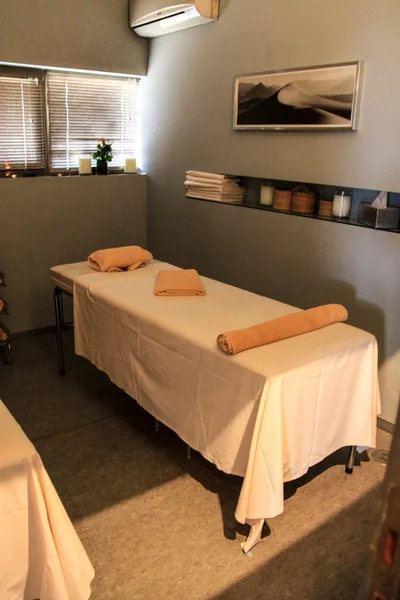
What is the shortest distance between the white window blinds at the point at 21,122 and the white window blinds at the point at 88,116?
8cm

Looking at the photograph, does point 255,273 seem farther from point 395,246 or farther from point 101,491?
point 101,491

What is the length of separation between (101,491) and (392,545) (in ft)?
5.94

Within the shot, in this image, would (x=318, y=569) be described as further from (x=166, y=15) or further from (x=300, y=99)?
(x=166, y=15)

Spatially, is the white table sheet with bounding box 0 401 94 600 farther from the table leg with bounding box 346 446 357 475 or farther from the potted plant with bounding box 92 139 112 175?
the potted plant with bounding box 92 139 112 175

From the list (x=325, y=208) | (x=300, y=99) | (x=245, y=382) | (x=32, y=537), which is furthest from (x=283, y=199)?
(x=32, y=537)

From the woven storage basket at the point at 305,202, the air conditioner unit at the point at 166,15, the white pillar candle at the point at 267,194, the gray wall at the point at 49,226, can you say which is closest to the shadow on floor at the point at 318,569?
the woven storage basket at the point at 305,202

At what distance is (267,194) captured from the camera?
3186mm

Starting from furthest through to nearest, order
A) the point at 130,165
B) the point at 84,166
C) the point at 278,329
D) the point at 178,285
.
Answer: the point at 130,165 → the point at 84,166 → the point at 178,285 → the point at 278,329

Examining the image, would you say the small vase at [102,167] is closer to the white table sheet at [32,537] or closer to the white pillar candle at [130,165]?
the white pillar candle at [130,165]

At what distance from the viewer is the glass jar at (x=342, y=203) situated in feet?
9.09

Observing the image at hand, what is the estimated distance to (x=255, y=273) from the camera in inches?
126

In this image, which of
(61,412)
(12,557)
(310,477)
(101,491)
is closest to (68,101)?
(61,412)

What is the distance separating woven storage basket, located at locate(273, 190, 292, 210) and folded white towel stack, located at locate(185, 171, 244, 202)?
0.35 metres

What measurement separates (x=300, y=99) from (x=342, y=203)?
22.9 inches
